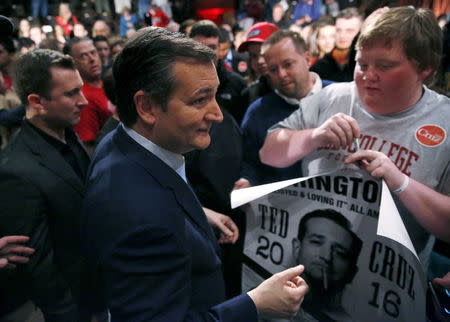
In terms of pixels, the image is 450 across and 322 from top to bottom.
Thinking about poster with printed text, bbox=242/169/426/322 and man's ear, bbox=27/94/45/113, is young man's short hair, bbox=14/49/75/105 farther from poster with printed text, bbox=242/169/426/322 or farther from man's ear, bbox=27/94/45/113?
poster with printed text, bbox=242/169/426/322

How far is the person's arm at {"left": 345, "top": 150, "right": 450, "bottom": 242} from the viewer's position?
1.16m

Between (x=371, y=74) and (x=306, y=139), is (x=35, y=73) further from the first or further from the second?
(x=371, y=74)

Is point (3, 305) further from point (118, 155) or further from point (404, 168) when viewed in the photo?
point (404, 168)

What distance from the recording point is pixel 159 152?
1125 millimetres

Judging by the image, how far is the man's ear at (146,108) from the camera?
1077 mm

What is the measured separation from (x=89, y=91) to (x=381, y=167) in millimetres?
2915

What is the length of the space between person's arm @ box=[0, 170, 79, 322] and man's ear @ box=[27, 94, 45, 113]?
0.38m

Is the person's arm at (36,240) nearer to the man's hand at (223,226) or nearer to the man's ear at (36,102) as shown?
the man's ear at (36,102)

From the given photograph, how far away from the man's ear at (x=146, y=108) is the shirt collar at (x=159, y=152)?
6cm

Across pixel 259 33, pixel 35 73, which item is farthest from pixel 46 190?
pixel 259 33

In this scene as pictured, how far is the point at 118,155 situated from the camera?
1108 mm

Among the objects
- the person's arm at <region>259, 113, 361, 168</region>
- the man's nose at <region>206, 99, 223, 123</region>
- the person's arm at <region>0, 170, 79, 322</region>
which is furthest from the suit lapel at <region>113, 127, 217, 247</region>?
the person's arm at <region>0, 170, 79, 322</region>

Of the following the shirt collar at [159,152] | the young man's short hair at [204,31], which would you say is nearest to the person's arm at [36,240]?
Result: the shirt collar at [159,152]

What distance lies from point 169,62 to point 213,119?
0.18 metres
